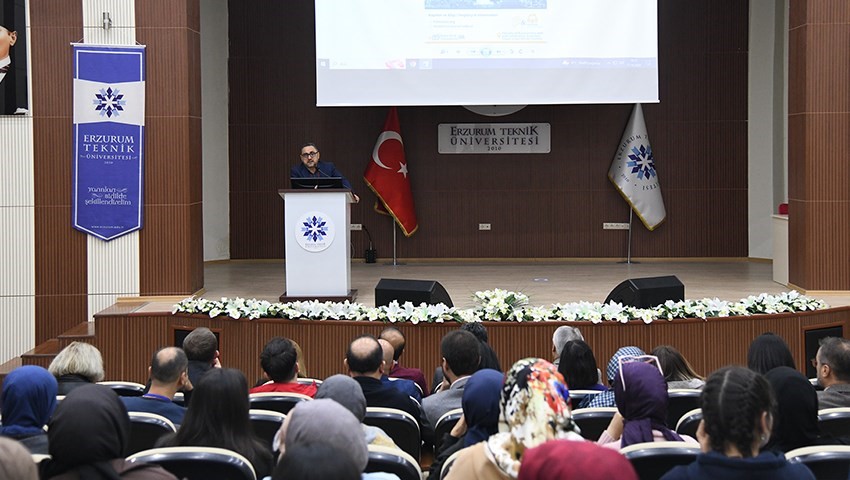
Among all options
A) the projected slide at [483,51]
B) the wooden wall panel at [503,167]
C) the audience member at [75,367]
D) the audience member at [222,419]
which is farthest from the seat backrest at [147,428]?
the wooden wall panel at [503,167]

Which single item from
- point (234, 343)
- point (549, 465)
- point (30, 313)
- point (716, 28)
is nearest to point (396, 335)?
point (234, 343)

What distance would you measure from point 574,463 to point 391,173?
9.61 m

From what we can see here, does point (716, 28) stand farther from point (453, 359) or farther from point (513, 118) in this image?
point (453, 359)

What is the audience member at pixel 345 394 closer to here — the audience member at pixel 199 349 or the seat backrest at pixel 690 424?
the seat backrest at pixel 690 424

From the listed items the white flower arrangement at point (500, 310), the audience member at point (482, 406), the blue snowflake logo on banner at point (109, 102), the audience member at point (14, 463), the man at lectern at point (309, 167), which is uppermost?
the blue snowflake logo on banner at point (109, 102)

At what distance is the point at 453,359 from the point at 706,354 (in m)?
3.39

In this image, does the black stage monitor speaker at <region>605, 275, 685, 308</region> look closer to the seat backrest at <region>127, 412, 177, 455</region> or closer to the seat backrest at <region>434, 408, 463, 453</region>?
the seat backrest at <region>434, 408, 463, 453</region>

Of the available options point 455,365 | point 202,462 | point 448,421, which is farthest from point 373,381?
point 202,462

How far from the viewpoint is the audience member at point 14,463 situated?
2.04 meters

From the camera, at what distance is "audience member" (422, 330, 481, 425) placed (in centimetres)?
426

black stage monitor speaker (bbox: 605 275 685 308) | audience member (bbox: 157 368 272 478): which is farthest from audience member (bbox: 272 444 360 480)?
black stage monitor speaker (bbox: 605 275 685 308)

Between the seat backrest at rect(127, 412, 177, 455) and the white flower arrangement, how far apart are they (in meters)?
3.44

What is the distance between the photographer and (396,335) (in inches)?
214

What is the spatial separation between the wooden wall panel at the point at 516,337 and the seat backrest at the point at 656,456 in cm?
392
